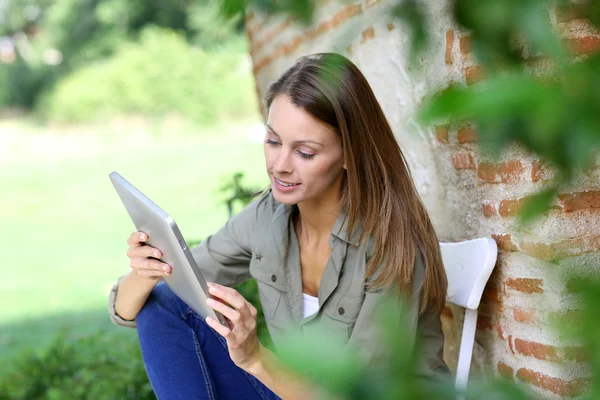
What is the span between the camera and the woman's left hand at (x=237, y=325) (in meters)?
1.74

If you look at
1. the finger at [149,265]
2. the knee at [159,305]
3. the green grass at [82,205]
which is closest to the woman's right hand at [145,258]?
the finger at [149,265]

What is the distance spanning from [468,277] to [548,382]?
1.05 feet

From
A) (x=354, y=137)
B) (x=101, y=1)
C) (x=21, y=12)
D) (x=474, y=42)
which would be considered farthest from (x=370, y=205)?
(x=21, y=12)

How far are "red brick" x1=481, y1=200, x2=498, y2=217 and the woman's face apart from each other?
40 centimetres

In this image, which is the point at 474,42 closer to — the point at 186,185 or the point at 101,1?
the point at 186,185

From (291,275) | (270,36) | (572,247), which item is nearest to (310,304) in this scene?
(291,275)

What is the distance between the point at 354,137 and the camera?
202 cm

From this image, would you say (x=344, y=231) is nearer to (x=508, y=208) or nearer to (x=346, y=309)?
(x=346, y=309)

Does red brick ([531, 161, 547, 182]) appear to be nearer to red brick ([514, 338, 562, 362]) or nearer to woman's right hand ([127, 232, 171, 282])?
red brick ([514, 338, 562, 362])

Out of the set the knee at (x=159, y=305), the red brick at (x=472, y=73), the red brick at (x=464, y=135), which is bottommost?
the knee at (x=159, y=305)

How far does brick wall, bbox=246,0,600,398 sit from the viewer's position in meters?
1.86

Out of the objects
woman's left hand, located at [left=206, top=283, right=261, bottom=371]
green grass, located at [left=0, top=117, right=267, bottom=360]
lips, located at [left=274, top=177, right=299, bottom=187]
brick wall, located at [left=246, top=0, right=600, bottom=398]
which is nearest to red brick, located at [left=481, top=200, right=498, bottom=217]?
brick wall, located at [left=246, top=0, right=600, bottom=398]

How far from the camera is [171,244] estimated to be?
1787 mm

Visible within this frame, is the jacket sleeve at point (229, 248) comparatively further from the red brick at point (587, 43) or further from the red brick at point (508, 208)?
the red brick at point (587, 43)
